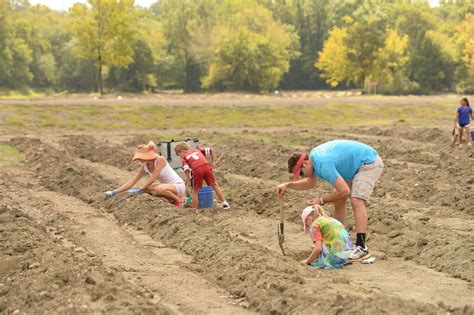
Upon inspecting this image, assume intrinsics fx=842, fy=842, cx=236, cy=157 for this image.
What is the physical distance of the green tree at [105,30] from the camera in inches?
2425

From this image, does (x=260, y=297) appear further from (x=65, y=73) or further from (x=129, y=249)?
(x=65, y=73)

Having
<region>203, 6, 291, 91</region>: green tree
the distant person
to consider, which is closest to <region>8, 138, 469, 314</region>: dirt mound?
the distant person

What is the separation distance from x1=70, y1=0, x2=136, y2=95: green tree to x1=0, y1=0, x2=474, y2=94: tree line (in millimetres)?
76

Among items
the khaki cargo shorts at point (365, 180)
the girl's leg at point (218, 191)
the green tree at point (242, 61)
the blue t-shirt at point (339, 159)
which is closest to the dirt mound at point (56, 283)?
the blue t-shirt at point (339, 159)

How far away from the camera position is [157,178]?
47.1 ft

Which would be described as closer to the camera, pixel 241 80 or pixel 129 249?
pixel 129 249

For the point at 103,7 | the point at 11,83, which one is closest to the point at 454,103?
the point at 103,7

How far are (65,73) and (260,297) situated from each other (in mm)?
82339

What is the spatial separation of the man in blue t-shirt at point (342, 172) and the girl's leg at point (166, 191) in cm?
442

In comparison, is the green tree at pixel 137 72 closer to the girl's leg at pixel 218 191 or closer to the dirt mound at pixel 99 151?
the dirt mound at pixel 99 151

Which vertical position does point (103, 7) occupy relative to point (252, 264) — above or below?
above

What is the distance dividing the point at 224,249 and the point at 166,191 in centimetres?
405

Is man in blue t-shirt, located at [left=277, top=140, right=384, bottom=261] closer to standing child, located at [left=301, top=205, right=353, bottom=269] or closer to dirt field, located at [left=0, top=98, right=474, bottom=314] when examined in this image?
standing child, located at [left=301, top=205, right=353, bottom=269]

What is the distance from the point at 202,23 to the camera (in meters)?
89.4
